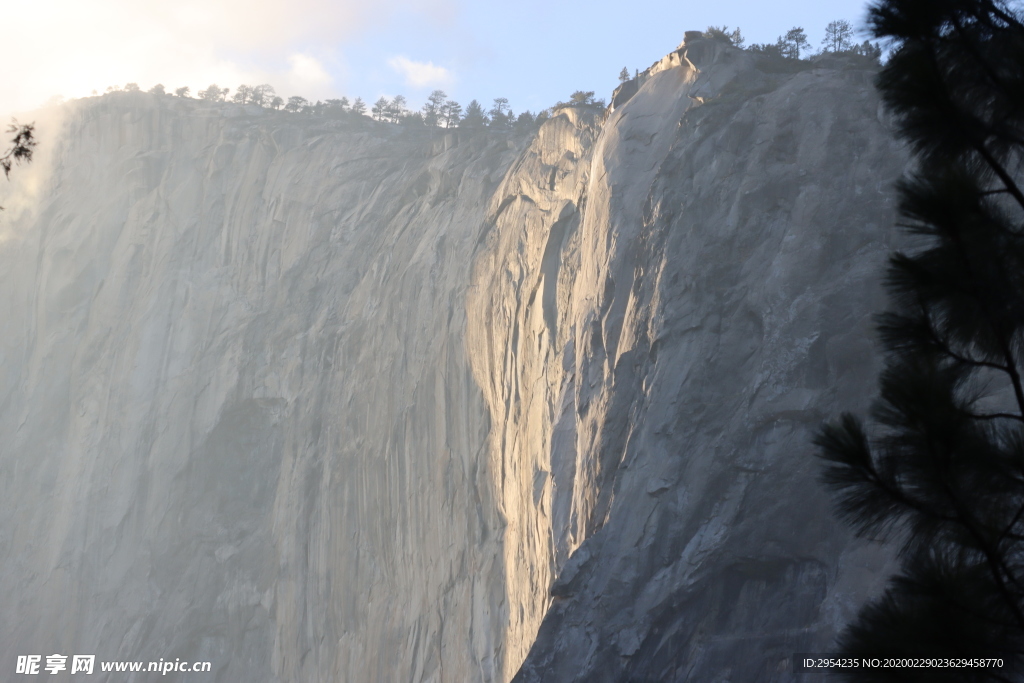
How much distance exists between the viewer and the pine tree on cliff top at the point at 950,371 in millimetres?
5855

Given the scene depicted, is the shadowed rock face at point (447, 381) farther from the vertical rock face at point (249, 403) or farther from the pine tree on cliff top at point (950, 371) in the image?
the pine tree on cliff top at point (950, 371)

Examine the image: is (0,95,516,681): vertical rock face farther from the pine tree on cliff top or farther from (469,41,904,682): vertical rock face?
the pine tree on cliff top

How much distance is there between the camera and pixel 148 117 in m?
45.2

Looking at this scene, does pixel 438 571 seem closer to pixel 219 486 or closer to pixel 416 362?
pixel 416 362

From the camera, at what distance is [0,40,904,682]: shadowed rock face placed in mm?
16688

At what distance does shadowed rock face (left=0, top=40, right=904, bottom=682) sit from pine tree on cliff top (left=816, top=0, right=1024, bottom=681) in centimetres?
924

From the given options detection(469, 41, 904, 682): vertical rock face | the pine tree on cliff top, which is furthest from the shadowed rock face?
the pine tree on cliff top

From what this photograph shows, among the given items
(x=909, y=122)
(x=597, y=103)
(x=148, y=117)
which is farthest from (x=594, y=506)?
(x=148, y=117)

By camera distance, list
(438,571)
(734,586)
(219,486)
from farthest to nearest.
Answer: (219,486)
(438,571)
(734,586)

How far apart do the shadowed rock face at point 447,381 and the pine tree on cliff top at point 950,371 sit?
924 centimetres

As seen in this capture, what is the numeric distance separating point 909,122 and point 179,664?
33.4 meters

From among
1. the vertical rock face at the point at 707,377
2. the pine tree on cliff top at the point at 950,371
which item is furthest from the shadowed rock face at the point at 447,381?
the pine tree on cliff top at the point at 950,371

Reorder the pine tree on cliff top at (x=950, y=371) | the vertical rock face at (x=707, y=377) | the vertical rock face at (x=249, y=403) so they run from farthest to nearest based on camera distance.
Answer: the vertical rock face at (x=249, y=403), the vertical rock face at (x=707, y=377), the pine tree on cliff top at (x=950, y=371)

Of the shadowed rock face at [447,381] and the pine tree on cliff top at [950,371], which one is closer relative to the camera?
the pine tree on cliff top at [950,371]
